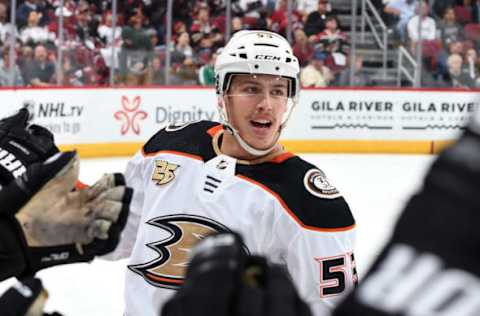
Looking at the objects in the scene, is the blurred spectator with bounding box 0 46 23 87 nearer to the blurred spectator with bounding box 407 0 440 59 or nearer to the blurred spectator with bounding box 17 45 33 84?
the blurred spectator with bounding box 17 45 33 84

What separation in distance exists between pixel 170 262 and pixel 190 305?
1.19 metres

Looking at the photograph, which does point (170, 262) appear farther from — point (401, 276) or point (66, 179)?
point (401, 276)

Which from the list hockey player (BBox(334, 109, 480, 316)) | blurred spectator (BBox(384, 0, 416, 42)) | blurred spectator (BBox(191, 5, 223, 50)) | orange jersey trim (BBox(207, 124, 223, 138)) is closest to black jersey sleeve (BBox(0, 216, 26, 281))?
hockey player (BBox(334, 109, 480, 316))

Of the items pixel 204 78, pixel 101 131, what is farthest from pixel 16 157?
pixel 204 78

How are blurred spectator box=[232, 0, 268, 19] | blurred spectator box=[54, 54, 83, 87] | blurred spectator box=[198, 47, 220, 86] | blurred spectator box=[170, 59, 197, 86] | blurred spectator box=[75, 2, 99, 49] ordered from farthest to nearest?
1. blurred spectator box=[232, 0, 268, 19]
2. blurred spectator box=[198, 47, 220, 86]
3. blurred spectator box=[170, 59, 197, 86]
4. blurred spectator box=[75, 2, 99, 49]
5. blurred spectator box=[54, 54, 83, 87]

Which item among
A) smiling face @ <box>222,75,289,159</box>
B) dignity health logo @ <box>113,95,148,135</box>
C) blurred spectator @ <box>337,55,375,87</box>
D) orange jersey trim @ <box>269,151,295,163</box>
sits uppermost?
smiling face @ <box>222,75,289,159</box>

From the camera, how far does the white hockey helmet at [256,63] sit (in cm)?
200

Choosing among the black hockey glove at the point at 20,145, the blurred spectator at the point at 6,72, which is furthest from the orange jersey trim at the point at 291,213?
the blurred spectator at the point at 6,72

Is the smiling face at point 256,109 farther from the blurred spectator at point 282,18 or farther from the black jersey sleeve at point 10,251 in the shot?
the blurred spectator at point 282,18

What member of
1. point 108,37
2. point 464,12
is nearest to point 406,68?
point 464,12

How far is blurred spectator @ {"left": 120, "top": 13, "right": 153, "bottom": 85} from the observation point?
9164mm

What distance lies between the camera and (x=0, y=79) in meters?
7.93

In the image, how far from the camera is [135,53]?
9.39 metres

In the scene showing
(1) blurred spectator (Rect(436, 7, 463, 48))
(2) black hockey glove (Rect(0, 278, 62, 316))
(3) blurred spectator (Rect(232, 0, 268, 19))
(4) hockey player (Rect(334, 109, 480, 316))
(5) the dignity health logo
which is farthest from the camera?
(3) blurred spectator (Rect(232, 0, 268, 19))
